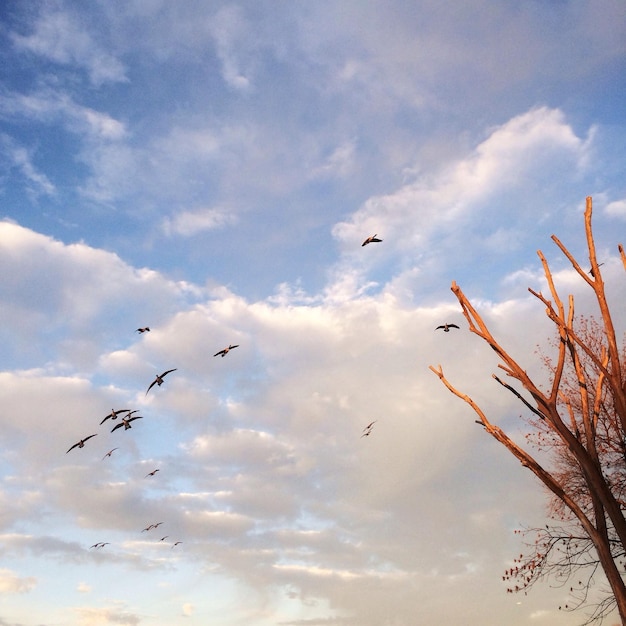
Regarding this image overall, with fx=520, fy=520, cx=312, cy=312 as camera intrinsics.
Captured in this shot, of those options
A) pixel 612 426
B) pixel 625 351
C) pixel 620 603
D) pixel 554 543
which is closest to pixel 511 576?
pixel 554 543

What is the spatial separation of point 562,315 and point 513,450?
9.94 ft

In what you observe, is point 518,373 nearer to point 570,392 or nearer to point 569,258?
point 569,258

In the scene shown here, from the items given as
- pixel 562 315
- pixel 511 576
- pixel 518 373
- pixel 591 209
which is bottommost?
pixel 511 576

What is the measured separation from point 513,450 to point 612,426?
40.2 ft

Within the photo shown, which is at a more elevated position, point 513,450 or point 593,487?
point 513,450

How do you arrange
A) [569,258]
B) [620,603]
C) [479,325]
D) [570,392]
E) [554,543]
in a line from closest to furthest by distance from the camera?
1. [620,603]
2. [569,258]
3. [479,325]
4. [554,543]
5. [570,392]

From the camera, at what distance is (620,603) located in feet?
31.7

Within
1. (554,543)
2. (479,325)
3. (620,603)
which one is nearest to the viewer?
(620,603)

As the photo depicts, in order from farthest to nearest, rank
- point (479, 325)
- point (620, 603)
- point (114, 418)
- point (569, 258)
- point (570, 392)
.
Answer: point (114, 418) < point (570, 392) < point (479, 325) < point (569, 258) < point (620, 603)

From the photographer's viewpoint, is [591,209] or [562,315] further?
A: [562,315]

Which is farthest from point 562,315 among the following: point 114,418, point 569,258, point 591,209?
point 114,418

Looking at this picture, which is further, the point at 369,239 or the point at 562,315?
the point at 369,239

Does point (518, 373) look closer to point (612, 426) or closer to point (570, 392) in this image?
point (612, 426)

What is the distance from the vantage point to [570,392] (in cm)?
2309
